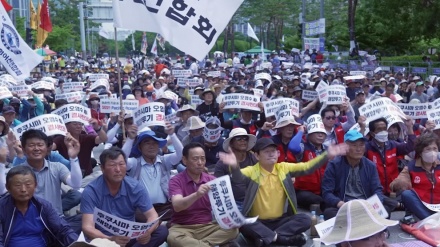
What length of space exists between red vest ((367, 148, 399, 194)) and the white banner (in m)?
5.00

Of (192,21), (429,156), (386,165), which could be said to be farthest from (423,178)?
(192,21)

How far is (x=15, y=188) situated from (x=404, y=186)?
4542 millimetres

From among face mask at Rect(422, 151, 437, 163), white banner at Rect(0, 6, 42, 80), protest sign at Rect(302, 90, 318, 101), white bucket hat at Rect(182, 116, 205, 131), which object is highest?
white banner at Rect(0, 6, 42, 80)

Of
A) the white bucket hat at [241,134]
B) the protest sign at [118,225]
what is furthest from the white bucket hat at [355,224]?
the white bucket hat at [241,134]

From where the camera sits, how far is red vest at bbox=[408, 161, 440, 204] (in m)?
7.83

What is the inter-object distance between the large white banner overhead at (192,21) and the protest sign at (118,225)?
2.00 meters

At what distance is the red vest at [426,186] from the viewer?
25.7 feet

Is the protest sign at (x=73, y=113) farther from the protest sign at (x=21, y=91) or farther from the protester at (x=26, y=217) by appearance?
the protest sign at (x=21, y=91)

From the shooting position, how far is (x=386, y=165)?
28.9ft

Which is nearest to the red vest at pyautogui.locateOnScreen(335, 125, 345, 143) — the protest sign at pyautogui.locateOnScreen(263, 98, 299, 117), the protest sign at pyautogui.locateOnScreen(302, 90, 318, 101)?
the protest sign at pyautogui.locateOnScreen(263, 98, 299, 117)

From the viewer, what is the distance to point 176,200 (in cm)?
655

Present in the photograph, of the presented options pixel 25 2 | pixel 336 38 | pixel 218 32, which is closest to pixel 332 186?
pixel 218 32

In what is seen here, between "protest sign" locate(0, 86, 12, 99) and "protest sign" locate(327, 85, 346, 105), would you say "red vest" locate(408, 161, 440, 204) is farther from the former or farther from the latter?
"protest sign" locate(0, 86, 12, 99)

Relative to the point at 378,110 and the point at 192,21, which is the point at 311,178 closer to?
the point at 378,110
